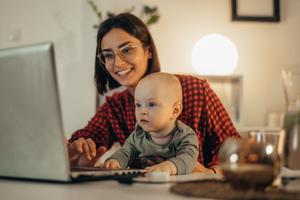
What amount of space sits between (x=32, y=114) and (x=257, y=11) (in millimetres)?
2639

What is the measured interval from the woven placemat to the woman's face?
3.34 feet

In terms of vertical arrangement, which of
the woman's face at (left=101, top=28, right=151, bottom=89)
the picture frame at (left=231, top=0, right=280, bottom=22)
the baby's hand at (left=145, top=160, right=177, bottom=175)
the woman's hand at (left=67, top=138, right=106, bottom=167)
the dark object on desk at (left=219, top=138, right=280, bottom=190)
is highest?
the picture frame at (left=231, top=0, right=280, bottom=22)

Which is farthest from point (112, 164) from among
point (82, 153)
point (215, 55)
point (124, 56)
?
point (215, 55)

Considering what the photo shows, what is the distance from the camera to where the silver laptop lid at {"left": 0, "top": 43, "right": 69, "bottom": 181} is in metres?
0.92

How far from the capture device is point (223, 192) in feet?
2.85

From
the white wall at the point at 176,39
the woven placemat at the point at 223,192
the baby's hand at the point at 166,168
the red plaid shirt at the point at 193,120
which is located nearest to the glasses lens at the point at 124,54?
the red plaid shirt at the point at 193,120

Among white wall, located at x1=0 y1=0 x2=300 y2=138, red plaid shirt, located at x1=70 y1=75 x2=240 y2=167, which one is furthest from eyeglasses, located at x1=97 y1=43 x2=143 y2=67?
white wall, located at x1=0 y1=0 x2=300 y2=138

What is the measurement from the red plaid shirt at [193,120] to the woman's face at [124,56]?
5.5 inches

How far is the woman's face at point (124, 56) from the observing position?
196cm

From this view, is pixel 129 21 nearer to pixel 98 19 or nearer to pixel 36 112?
pixel 36 112

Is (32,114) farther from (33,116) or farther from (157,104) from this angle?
(157,104)

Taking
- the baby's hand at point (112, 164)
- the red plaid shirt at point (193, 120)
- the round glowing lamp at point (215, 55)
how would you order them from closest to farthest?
the baby's hand at point (112, 164)
the red plaid shirt at point (193, 120)
the round glowing lamp at point (215, 55)

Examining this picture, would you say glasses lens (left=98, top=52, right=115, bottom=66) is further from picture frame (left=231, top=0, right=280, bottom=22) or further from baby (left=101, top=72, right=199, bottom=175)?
picture frame (left=231, top=0, right=280, bottom=22)

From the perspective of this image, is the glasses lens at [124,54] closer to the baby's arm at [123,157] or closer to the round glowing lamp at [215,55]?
the baby's arm at [123,157]
